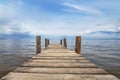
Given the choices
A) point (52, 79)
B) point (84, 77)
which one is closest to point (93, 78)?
point (84, 77)

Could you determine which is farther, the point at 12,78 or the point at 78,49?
the point at 78,49

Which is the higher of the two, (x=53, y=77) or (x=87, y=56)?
(x=53, y=77)

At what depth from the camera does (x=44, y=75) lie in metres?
3.62

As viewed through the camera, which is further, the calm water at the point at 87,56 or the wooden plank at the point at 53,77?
the calm water at the point at 87,56

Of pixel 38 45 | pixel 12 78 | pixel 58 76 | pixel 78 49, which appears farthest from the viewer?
pixel 38 45

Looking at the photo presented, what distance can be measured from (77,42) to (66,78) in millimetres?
8529

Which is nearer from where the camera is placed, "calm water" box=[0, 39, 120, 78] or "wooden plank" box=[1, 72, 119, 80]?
"wooden plank" box=[1, 72, 119, 80]

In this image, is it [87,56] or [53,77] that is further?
[87,56]

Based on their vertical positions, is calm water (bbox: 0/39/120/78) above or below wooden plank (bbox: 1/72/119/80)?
below

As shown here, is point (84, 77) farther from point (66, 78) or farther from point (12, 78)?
point (12, 78)

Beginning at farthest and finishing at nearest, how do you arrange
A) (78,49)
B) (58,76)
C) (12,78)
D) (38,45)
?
1. (38,45)
2. (78,49)
3. (58,76)
4. (12,78)

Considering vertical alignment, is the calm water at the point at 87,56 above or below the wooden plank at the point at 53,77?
below

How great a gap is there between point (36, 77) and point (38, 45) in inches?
429

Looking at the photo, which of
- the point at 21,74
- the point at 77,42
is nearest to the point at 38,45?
the point at 77,42
